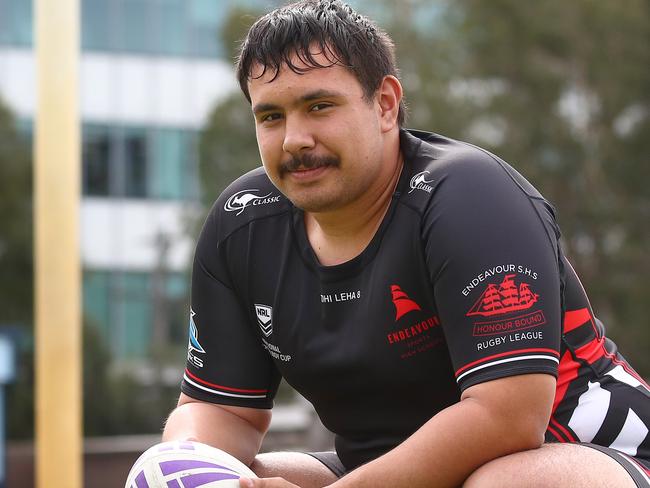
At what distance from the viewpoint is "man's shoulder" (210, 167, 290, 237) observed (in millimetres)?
3539

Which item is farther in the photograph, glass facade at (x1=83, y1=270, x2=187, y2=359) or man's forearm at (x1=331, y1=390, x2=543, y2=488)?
glass facade at (x1=83, y1=270, x2=187, y2=359)

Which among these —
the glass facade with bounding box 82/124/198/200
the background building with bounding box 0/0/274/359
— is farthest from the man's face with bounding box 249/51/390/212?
the glass facade with bounding box 82/124/198/200

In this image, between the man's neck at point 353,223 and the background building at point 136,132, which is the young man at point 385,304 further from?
the background building at point 136,132

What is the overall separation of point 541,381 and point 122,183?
2678 cm

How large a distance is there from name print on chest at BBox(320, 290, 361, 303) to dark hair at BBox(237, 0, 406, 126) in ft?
1.78

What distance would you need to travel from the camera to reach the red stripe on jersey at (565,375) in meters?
3.09

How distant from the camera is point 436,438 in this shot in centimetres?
284

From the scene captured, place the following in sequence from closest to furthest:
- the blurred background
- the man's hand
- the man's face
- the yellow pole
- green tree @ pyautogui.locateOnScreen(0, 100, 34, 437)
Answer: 1. the man's hand
2. the man's face
3. the yellow pole
4. the blurred background
5. green tree @ pyautogui.locateOnScreen(0, 100, 34, 437)

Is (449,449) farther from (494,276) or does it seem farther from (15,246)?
(15,246)

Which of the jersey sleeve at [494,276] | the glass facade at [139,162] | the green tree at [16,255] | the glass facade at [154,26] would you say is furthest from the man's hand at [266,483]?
the glass facade at [154,26]

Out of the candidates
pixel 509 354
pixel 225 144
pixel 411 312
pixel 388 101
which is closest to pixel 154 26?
pixel 225 144

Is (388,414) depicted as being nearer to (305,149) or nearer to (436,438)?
(436,438)

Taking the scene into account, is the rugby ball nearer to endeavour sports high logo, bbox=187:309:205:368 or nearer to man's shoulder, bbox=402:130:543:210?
endeavour sports high logo, bbox=187:309:205:368

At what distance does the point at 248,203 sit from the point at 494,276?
0.99 meters
